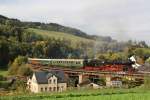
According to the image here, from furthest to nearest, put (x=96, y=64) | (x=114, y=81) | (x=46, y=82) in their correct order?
1. (x=96, y=64)
2. (x=114, y=81)
3. (x=46, y=82)

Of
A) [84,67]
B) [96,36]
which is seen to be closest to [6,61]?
[84,67]

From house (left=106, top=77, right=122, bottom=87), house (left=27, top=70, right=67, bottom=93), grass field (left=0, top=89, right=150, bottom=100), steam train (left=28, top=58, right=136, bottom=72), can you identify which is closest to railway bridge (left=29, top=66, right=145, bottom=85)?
house (left=106, top=77, right=122, bottom=87)

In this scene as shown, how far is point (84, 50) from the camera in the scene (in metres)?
128

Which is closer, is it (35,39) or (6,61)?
(6,61)

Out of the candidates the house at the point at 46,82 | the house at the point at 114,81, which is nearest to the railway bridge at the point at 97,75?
the house at the point at 114,81

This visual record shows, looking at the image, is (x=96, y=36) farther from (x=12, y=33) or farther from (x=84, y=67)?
(x=84, y=67)

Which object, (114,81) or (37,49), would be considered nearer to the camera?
(114,81)

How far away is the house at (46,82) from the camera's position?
49750 millimetres

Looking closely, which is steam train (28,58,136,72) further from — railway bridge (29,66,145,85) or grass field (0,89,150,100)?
grass field (0,89,150,100)

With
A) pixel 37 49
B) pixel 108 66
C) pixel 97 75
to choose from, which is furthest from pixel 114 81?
pixel 37 49

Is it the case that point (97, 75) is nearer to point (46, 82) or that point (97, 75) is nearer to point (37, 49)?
point (46, 82)

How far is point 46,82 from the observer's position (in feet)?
167

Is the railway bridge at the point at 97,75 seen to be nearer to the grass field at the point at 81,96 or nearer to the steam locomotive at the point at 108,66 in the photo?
the steam locomotive at the point at 108,66

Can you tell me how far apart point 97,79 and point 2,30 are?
156 ft
